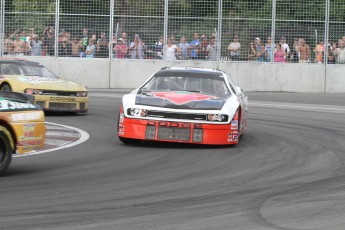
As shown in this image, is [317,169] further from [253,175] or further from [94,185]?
[94,185]

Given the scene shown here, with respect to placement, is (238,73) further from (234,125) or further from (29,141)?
(29,141)

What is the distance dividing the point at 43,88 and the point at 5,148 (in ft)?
25.6

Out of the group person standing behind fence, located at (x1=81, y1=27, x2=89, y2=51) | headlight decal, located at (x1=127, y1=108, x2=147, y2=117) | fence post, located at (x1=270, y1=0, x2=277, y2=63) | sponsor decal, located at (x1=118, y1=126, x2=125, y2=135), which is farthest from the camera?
fence post, located at (x1=270, y1=0, x2=277, y2=63)

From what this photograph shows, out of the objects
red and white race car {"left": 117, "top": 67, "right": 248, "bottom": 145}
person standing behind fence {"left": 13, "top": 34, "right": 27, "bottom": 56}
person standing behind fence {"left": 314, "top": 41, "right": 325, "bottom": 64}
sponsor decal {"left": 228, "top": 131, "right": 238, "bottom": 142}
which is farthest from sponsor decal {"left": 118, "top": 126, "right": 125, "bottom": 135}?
person standing behind fence {"left": 314, "top": 41, "right": 325, "bottom": 64}

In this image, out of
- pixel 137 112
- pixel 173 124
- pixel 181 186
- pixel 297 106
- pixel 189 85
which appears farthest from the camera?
pixel 297 106

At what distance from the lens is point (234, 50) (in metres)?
28.4

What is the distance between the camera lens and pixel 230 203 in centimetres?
805

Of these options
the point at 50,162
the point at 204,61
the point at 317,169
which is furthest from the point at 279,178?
the point at 204,61

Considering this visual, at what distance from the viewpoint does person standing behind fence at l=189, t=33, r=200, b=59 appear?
27.9 metres

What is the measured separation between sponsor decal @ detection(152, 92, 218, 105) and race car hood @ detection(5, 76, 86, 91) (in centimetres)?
481

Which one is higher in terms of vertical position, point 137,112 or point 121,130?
point 137,112

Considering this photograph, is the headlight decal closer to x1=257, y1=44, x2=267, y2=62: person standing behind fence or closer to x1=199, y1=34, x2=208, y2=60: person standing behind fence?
x1=199, y1=34, x2=208, y2=60: person standing behind fence

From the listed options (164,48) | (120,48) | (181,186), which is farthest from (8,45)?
(181,186)

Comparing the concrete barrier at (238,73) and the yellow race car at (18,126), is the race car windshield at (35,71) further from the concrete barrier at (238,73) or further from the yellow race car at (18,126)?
the concrete barrier at (238,73)
